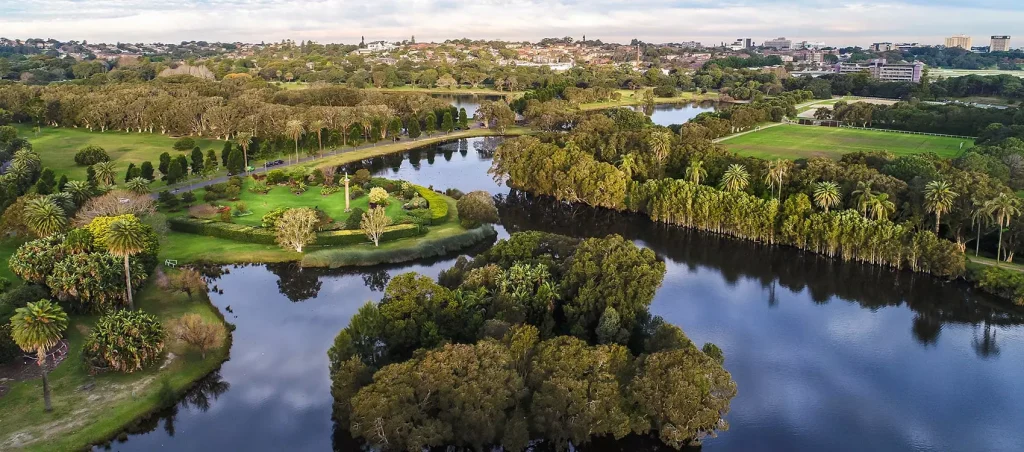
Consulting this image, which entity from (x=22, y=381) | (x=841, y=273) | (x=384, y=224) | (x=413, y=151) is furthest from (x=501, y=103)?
(x=22, y=381)

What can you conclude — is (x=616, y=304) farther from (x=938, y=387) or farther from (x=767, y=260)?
(x=767, y=260)

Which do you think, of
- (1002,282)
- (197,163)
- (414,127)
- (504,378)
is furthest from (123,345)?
(414,127)

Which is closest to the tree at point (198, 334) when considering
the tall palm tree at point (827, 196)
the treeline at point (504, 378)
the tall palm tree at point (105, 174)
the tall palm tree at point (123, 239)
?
the tall palm tree at point (123, 239)

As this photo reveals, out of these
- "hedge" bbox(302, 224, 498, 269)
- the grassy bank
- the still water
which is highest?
the grassy bank

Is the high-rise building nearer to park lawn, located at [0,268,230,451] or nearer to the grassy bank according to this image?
the grassy bank

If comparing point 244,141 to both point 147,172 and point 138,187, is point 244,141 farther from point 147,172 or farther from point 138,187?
point 138,187

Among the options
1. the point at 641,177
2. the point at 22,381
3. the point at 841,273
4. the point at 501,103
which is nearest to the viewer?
→ the point at 22,381

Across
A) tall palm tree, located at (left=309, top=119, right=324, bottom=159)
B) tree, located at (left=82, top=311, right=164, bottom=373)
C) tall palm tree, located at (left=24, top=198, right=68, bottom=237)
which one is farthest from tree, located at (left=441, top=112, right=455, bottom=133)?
tree, located at (left=82, top=311, right=164, bottom=373)
